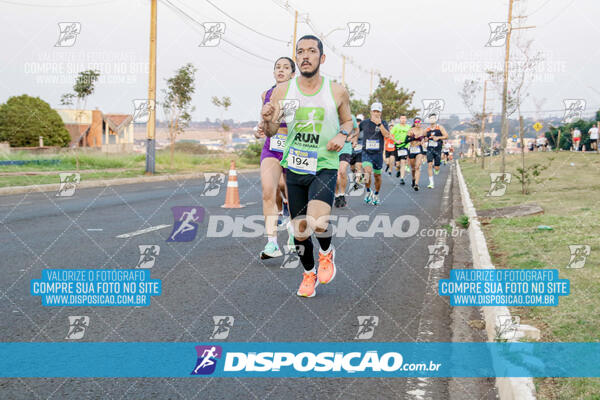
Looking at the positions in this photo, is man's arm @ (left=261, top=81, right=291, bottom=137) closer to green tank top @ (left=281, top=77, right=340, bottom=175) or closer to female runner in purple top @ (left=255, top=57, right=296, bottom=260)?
green tank top @ (left=281, top=77, right=340, bottom=175)

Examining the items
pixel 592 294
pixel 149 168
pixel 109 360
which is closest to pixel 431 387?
pixel 109 360

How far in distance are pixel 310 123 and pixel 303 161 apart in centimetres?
33

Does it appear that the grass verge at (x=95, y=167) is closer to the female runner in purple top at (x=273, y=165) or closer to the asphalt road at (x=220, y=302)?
the asphalt road at (x=220, y=302)

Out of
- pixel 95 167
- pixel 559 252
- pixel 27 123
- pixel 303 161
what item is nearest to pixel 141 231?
pixel 303 161

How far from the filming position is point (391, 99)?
67562 millimetres

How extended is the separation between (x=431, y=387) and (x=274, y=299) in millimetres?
2049

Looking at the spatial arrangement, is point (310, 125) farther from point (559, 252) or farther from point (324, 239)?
point (559, 252)

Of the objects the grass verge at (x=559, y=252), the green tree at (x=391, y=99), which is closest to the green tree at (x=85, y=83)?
the grass verge at (x=559, y=252)

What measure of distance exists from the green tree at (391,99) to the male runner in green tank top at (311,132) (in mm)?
59324

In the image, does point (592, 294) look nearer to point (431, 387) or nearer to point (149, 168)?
point (431, 387)

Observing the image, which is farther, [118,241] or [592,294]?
[118,241]

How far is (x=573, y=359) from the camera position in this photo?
372cm

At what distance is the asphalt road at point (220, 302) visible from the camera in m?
3.48

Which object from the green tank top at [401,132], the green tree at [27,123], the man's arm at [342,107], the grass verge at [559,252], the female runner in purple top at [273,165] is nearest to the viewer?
the grass verge at [559,252]
